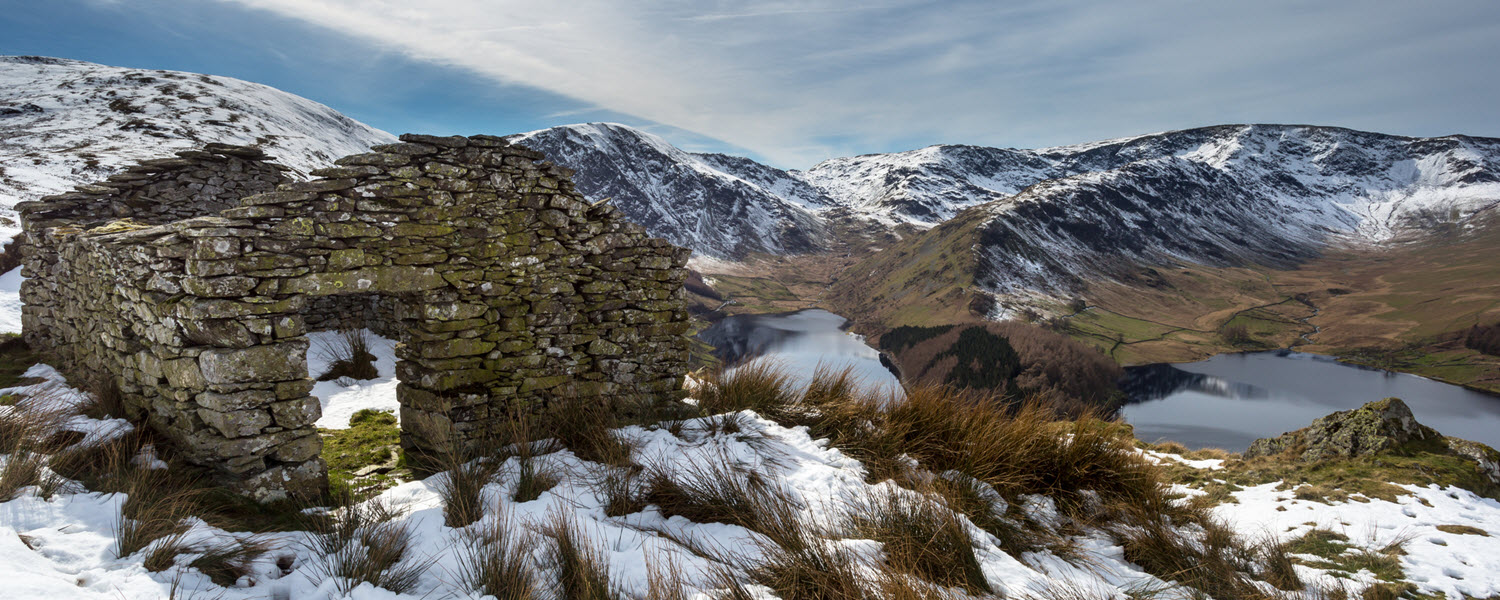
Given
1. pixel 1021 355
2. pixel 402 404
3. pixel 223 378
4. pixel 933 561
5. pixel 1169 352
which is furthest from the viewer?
pixel 1169 352

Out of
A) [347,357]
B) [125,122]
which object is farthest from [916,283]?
[347,357]

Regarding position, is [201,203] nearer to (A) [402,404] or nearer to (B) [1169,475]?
(A) [402,404]

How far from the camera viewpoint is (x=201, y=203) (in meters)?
10.1

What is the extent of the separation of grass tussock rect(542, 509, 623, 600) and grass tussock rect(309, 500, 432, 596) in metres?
0.74

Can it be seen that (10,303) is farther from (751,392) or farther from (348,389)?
(751,392)

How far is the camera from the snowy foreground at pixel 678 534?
9.86 feet

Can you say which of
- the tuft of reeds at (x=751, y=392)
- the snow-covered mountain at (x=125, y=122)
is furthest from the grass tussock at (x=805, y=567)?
the snow-covered mountain at (x=125, y=122)

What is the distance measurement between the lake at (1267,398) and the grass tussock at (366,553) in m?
43.3

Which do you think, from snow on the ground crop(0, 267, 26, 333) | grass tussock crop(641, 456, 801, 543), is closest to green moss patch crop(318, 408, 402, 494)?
grass tussock crop(641, 456, 801, 543)

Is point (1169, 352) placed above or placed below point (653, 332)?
below

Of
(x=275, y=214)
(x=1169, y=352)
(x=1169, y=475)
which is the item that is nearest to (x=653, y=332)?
(x=275, y=214)

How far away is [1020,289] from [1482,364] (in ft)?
197

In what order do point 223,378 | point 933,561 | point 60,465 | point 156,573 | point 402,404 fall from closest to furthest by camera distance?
point 156,573, point 933,561, point 60,465, point 223,378, point 402,404

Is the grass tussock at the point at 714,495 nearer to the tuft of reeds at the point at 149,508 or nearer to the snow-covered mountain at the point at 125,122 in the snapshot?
the tuft of reeds at the point at 149,508
